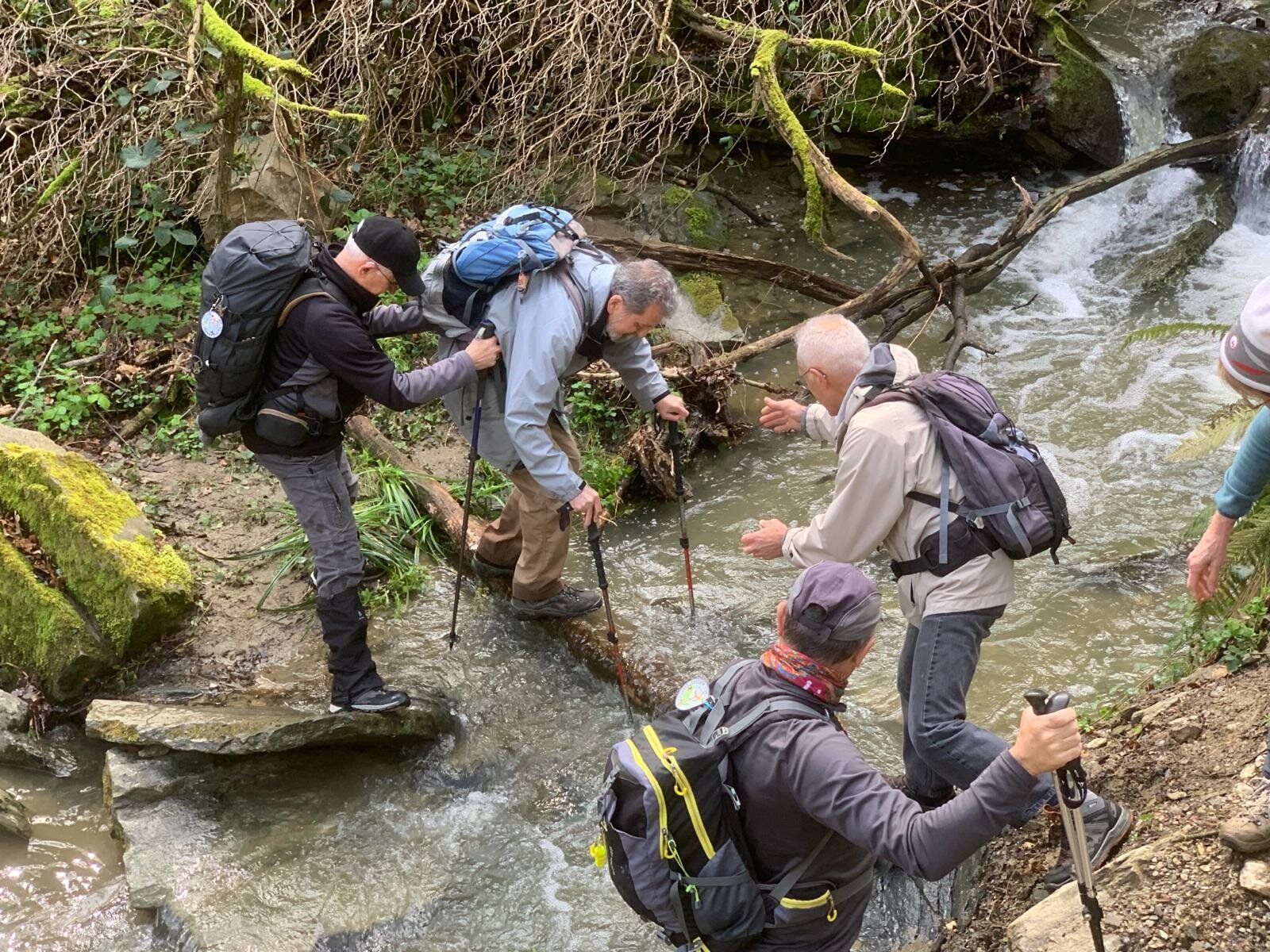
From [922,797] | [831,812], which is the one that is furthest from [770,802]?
[922,797]

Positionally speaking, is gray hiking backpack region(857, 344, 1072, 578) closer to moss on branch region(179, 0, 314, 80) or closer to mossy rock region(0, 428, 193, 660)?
mossy rock region(0, 428, 193, 660)

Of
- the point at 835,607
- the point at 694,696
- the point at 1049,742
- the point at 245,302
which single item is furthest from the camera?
the point at 245,302

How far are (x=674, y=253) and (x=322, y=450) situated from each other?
4.58 meters

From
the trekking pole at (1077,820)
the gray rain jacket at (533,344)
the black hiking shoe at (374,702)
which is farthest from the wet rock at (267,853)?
the trekking pole at (1077,820)

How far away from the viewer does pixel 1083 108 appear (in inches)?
436

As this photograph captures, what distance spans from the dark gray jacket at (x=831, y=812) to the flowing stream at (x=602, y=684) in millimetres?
1234

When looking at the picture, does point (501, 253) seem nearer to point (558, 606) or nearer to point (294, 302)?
point (294, 302)

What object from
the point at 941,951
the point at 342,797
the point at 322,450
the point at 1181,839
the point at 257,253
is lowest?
the point at 342,797

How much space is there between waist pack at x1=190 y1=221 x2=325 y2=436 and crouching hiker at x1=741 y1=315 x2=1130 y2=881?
7.23 feet

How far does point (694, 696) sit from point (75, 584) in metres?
4.18

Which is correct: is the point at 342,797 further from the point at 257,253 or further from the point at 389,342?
the point at 389,342

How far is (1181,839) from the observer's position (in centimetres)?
329

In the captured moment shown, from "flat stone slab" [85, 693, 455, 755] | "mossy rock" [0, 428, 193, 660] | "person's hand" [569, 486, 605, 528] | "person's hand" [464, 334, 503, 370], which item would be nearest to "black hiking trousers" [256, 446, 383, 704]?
"flat stone slab" [85, 693, 455, 755]

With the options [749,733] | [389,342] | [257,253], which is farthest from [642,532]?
[749,733]
